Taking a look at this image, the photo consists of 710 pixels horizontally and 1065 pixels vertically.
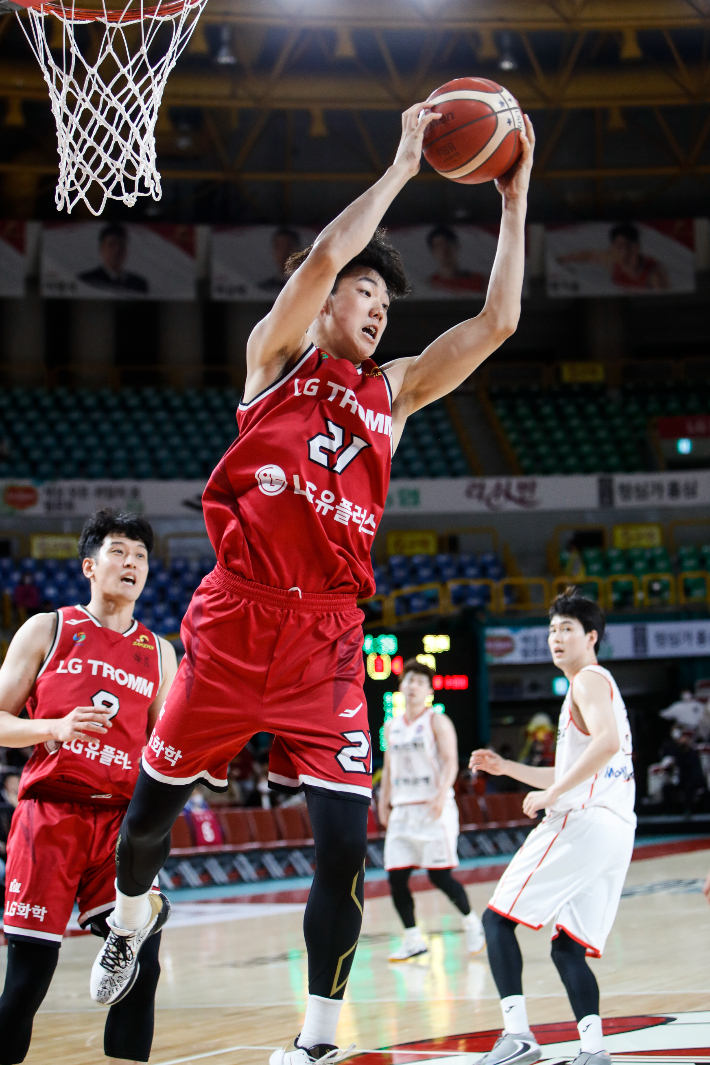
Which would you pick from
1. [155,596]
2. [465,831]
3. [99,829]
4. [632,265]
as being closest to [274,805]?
[465,831]

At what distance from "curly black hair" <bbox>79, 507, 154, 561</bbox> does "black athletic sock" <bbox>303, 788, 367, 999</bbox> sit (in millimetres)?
1495

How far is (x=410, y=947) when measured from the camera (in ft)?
24.1

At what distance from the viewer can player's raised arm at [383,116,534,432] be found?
3.51 metres

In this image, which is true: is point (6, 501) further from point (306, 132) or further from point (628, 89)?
point (628, 89)

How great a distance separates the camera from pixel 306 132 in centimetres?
2461

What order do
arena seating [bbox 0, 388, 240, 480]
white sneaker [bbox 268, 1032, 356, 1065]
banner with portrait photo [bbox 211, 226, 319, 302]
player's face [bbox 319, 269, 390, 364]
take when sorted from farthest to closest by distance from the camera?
banner with portrait photo [bbox 211, 226, 319, 302], arena seating [bbox 0, 388, 240, 480], player's face [bbox 319, 269, 390, 364], white sneaker [bbox 268, 1032, 356, 1065]

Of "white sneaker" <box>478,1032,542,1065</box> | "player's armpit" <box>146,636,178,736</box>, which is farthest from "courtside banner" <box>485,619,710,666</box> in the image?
"player's armpit" <box>146,636,178,736</box>

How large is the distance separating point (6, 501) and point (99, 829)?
660 inches

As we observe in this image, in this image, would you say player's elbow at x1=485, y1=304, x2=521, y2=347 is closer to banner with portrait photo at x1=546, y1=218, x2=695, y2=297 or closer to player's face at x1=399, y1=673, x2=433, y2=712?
player's face at x1=399, y1=673, x2=433, y2=712

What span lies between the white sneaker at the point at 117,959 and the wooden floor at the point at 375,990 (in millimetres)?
1226

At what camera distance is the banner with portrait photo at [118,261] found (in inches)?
866

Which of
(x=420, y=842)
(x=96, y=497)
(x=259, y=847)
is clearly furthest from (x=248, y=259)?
(x=420, y=842)

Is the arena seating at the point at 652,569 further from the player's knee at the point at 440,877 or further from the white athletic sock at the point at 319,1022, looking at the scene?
the white athletic sock at the point at 319,1022

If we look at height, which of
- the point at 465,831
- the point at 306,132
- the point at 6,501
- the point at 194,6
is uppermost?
the point at 306,132
